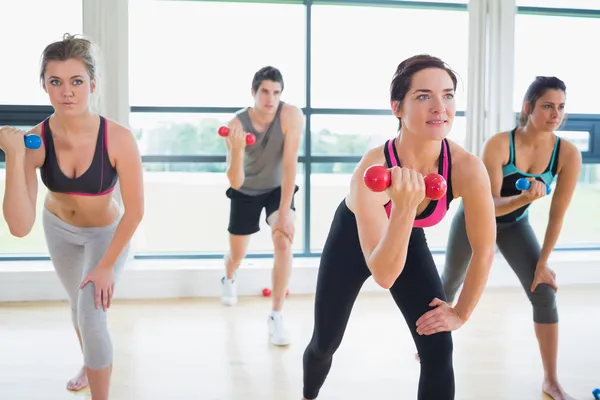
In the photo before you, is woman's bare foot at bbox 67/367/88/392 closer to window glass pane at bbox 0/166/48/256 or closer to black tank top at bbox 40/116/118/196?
black tank top at bbox 40/116/118/196

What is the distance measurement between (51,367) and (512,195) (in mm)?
2222

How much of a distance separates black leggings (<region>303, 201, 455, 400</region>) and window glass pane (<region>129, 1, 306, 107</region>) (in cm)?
255

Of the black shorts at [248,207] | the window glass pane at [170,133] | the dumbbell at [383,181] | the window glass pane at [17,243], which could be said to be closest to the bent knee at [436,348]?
the dumbbell at [383,181]

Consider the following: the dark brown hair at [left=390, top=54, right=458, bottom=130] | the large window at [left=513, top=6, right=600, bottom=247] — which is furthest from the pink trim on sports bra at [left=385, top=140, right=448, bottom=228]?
the large window at [left=513, top=6, right=600, bottom=247]

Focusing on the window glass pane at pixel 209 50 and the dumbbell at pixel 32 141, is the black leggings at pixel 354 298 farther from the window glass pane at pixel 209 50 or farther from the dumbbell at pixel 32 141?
the window glass pane at pixel 209 50

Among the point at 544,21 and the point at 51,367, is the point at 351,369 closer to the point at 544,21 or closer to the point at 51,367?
the point at 51,367

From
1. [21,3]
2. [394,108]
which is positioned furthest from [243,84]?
[394,108]

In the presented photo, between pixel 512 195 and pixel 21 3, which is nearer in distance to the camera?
pixel 512 195

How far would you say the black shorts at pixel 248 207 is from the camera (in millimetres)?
3225

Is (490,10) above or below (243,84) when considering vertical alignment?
above

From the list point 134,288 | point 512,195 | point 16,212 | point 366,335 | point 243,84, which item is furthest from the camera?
point 243,84

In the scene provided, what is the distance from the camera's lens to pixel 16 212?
6.10 feet

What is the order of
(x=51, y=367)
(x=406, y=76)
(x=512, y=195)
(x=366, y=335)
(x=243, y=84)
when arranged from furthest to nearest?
(x=243, y=84) < (x=366, y=335) < (x=51, y=367) < (x=512, y=195) < (x=406, y=76)

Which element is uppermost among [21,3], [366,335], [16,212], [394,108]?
[21,3]
